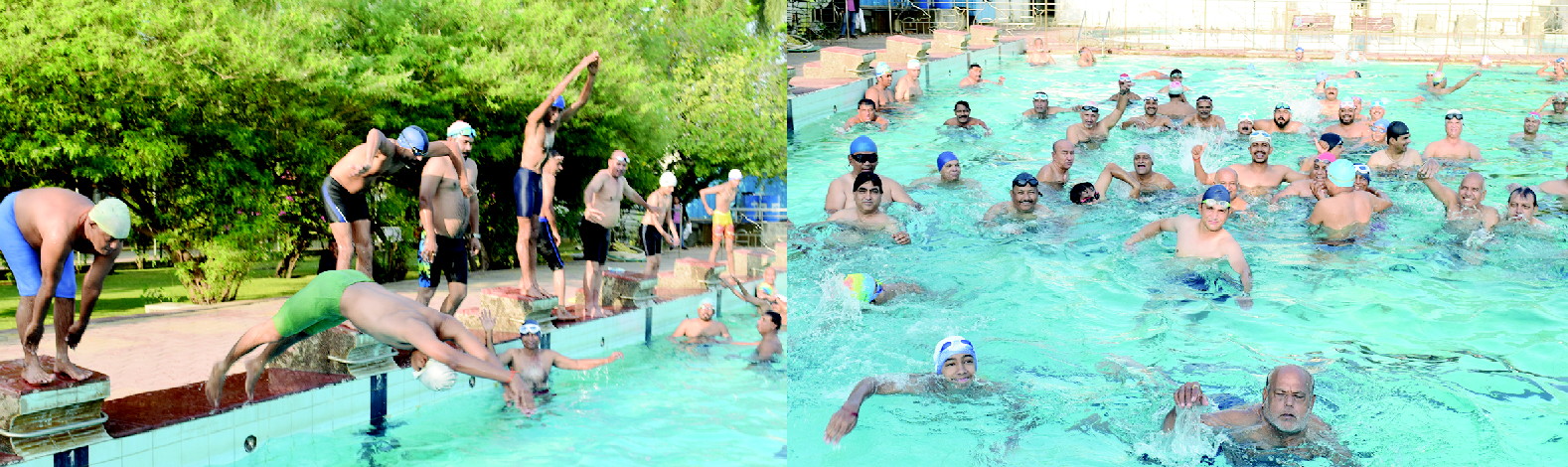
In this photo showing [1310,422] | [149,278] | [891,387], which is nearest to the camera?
[1310,422]

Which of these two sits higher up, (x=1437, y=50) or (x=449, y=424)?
(x=1437, y=50)

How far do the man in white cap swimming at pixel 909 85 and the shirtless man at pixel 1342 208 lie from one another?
298 inches

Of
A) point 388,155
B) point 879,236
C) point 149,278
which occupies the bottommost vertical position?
point 149,278

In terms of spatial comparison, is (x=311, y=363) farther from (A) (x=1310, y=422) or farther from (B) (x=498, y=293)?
(A) (x=1310, y=422)

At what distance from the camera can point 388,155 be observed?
671cm

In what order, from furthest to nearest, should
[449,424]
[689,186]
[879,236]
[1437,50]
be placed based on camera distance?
[1437,50] → [689,186] → [879,236] → [449,424]

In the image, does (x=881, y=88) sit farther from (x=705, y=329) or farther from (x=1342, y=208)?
(x=1342, y=208)

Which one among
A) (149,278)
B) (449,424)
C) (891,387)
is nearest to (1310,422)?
(891,387)

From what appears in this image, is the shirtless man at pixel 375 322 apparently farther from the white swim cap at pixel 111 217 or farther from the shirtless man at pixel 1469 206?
the shirtless man at pixel 1469 206

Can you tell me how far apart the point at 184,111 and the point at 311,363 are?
4.83 m

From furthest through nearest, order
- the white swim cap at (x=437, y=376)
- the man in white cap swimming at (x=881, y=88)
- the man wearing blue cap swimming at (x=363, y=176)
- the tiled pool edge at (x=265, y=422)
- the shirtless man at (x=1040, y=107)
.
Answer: the man in white cap swimming at (x=881, y=88)
the shirtless man at (x=1040, y=107)
the man wearing blue cap swimming at (x=363, y=176)
the tiled pool edge at (x=265, y=422)
the white swim cap at (x=437, y=376)

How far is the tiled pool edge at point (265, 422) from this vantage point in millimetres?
5348

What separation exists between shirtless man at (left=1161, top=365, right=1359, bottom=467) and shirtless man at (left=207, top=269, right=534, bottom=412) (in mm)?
2993

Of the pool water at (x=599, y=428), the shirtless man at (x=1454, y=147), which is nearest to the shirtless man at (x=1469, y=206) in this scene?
the shirtless man at (x=1454, y=147)
